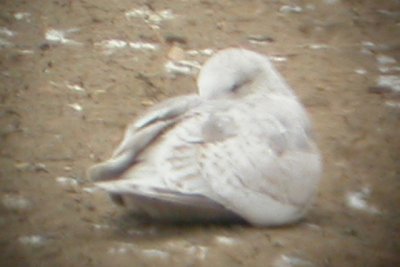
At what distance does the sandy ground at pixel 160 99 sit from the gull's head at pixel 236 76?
0.51m

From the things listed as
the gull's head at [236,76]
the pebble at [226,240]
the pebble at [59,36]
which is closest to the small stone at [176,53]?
the pebble at [59,36]

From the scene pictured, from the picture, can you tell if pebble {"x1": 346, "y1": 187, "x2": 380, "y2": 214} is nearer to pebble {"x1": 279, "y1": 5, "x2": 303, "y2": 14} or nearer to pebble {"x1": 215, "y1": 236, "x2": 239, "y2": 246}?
pebble {"x1": 215, "y1": 236, "x2": 239, "y2": 246}

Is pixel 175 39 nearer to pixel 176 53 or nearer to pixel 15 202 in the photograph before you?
pixel 176 53

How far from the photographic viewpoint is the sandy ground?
179 inches

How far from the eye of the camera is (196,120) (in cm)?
472

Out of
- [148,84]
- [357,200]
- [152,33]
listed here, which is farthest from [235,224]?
[152,33]

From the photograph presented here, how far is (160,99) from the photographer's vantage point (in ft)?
19.6

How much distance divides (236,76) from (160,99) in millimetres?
849

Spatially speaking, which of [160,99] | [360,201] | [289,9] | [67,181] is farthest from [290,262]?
[289,9]

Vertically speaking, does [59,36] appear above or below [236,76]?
below

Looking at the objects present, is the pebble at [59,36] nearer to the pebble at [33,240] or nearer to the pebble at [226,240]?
the pebble at [33,240]

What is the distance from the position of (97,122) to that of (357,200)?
1287 mm

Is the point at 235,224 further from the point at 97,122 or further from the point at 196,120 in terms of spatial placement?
the point at 97,122

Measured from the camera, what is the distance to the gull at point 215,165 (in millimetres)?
4500
